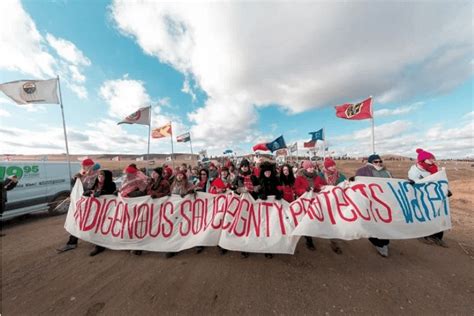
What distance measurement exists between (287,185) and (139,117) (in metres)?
10.1

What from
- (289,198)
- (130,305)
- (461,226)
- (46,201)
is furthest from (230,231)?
(46,201)

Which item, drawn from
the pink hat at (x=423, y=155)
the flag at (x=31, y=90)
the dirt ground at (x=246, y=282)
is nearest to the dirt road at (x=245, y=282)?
the dirt ground at (x=246, y=282)

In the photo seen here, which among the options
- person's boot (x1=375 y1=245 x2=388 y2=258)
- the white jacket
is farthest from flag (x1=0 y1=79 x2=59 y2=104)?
the white jacket

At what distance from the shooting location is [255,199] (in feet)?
11.6

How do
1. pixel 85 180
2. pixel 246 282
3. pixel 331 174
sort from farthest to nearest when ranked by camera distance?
1. pixel 85 180
2. pixel 331 174
3. pixel 246 282

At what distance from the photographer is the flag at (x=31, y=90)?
7273mm

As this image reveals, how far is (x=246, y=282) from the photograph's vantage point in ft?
8.70

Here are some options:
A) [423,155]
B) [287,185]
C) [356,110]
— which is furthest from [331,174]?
[356,110]

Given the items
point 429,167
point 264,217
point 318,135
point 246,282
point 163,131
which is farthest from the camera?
point 318,135

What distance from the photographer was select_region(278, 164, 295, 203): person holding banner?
3727 millimetres

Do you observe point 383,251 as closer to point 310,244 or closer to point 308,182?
point 310,244

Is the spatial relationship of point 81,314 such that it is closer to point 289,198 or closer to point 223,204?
point 223,204

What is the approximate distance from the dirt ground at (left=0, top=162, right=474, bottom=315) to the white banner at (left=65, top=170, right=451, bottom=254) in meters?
0.38

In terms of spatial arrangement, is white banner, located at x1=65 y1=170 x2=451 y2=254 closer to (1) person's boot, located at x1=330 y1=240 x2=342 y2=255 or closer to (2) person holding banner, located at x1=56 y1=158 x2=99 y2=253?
(2) person holding banner, located at x1=56 y1=158 x2=99 y2=253
